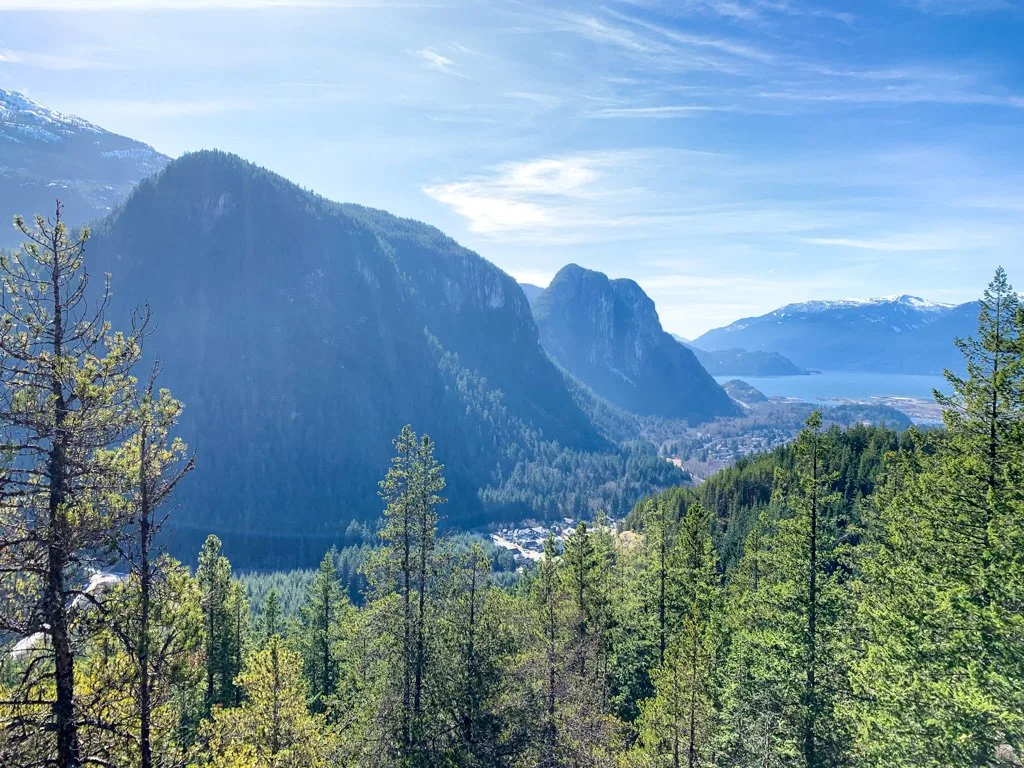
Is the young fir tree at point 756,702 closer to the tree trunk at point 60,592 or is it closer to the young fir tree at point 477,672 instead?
the young fir tree at point 477,672

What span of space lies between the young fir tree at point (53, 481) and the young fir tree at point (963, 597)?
71.0 feet

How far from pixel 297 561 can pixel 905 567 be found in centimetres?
20399

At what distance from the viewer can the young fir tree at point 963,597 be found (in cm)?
1606

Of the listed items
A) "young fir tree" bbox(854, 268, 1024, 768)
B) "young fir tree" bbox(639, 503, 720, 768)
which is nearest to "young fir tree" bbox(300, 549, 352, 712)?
"young fir tree" bbox(639, 503, 720, 768)

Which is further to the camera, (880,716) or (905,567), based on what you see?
(905,567)

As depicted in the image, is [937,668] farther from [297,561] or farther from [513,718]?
[297,561]

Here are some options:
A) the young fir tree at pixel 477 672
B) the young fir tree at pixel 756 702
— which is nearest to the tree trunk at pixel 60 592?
the young fir tree at pixel 477 672

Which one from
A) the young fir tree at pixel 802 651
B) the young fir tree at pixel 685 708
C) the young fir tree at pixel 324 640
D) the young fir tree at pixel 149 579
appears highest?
the young fir tree at pixel 149 579

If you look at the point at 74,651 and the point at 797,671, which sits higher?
the point at 74,651

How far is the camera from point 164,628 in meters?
14.4

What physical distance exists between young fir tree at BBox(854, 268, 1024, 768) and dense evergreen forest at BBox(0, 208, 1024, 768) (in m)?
0.09

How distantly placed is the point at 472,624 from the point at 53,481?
1933 centimetres

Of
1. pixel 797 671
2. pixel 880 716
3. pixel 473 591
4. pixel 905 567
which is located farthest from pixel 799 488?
pixel 473 591

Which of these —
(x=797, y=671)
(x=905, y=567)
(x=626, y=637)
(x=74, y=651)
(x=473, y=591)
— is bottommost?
(x=626, y=637)
